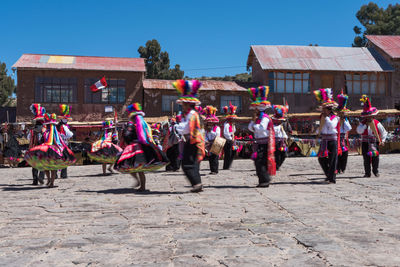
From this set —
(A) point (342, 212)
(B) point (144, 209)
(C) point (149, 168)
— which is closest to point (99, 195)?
(C) point (149, 168)

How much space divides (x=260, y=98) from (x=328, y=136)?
1834 millimetres

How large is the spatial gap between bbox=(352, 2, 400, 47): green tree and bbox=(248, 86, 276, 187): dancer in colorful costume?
1834 inches

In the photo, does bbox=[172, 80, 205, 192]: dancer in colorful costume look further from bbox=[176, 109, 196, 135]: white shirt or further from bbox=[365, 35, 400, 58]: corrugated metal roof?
bbox=[365, 35, 400, 58]: corrugated metal roof

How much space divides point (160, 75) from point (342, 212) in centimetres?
4778

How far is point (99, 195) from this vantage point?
7.09 meters

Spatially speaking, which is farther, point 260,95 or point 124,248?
point 260,95

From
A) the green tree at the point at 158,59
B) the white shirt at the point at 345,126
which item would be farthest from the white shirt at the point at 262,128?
the green tree at the point at 158,59

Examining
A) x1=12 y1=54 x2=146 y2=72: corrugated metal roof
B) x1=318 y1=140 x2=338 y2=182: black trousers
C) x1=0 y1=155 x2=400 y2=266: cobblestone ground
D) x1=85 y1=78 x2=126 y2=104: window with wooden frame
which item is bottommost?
x1=0 y1=155 x2=400 y2=266: cobblestone ground

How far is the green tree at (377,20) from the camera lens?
163 feet

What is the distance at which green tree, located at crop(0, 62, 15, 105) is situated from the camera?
48594 millimetres

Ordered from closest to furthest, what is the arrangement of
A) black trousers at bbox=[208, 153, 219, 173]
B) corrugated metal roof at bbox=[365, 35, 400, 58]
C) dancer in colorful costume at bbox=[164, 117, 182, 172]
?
black trousers at bbox=[208, 153, 219, 173] < dancer in colorful costume at bbox=[164, 117, 182, 172] < corrugated metal roof at bbox=[365, 35, 400, 58]

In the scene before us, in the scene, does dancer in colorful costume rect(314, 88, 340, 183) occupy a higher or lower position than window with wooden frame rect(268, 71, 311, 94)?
lower

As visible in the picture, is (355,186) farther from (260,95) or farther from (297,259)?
(297,259)

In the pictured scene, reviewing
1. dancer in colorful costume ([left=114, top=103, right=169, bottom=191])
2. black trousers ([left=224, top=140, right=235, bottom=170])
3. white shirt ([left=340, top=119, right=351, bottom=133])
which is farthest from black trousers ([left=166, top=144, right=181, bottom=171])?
dancer in colorful costume ([left=114, top=103, right=169, bottom=191])
